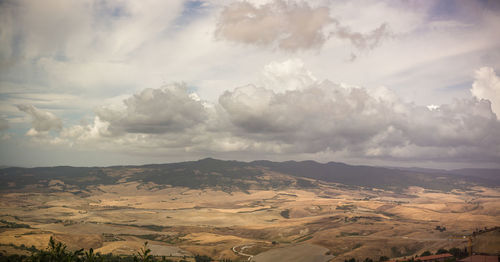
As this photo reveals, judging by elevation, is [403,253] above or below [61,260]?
below

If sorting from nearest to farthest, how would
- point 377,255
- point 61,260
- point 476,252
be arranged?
point 61,260, point 476,252, point 377,255

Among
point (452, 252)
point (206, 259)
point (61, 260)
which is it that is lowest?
point (206, 259)

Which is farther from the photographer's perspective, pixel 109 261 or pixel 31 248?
pixel 31 248

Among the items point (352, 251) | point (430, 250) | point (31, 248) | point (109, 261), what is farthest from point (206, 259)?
point (430, 250)

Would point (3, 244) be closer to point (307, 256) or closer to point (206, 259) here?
point (206, 259)

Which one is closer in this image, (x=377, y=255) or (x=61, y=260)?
(x=61, y=260)

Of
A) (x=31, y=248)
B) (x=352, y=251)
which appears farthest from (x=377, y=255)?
(x=31, y=248)

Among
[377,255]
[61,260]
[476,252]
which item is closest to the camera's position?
[61,260]

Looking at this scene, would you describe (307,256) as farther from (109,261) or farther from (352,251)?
(109,261)

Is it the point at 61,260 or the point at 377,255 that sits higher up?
the point at 61,260
